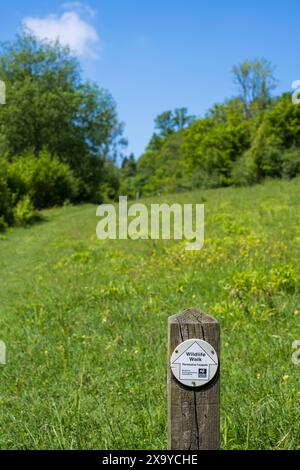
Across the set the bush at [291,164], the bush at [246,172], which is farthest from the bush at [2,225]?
the bush at [246,172]

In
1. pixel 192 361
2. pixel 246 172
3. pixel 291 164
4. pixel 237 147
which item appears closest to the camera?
pixel 192 361

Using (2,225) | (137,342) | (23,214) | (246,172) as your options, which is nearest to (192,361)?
(137,342)

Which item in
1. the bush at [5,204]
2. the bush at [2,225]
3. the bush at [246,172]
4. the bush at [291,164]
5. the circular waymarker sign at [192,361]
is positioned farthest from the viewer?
the bush at [246,172]

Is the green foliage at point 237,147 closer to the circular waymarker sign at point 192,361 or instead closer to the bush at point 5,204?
the bush at point 5,204

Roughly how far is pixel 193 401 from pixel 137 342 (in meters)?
3.17

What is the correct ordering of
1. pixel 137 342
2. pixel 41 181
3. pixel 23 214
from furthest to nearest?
pixel 41 181, pixel 23 214, pixel 137 342

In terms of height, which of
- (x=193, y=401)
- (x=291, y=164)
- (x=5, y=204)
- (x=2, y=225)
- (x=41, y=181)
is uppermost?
(x=291, y=164)

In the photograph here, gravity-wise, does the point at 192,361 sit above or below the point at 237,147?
below

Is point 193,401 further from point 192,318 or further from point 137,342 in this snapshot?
point 137,342

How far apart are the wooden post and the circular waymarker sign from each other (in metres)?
0.02

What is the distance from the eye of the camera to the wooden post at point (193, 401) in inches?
82.9

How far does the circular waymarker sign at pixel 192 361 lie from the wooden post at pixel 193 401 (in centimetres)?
2

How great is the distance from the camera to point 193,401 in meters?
2.13

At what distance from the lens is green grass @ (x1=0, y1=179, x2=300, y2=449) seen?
3.39 m
